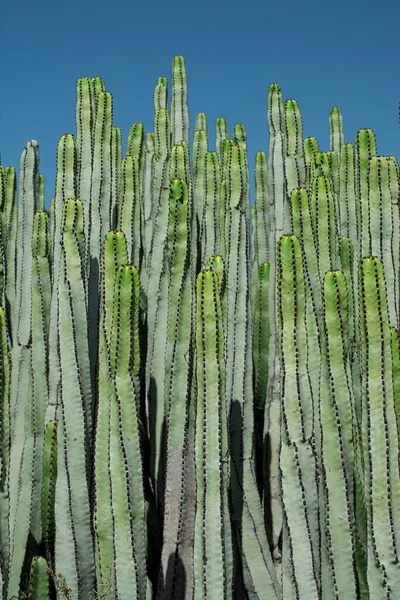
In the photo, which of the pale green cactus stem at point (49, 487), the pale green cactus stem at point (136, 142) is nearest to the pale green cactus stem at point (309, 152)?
the pale green cactus stem at point (136, 142)

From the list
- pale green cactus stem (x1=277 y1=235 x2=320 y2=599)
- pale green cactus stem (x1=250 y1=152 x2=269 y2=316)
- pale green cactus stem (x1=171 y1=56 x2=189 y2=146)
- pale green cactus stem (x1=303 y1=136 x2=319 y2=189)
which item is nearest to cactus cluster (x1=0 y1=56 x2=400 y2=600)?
pale green cactus stem (x1=277 y1=235 x2=320 y2=599)

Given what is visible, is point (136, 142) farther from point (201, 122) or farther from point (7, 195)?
point (201, 122)

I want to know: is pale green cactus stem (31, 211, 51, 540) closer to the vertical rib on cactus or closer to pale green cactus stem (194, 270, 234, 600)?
the vertical rib on cactus

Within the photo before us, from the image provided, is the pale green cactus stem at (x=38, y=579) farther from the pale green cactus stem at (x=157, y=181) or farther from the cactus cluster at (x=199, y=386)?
the pale green cactus stem at (x=157, y=181)

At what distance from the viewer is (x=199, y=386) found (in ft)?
10.3

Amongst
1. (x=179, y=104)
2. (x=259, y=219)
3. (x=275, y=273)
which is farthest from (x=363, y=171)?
(x=179, y=104)

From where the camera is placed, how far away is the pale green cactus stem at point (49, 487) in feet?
12.1

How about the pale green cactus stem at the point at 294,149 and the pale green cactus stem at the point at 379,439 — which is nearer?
the pale green cactus stem at the point at 379,439

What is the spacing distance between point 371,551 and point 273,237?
248 centimetres

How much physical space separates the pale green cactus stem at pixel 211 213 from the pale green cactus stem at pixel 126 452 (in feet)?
5.11

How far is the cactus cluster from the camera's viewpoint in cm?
307

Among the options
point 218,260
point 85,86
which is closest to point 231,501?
point 218,260

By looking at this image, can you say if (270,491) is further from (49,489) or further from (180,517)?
(49,489)

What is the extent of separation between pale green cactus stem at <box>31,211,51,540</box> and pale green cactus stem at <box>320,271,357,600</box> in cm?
159
